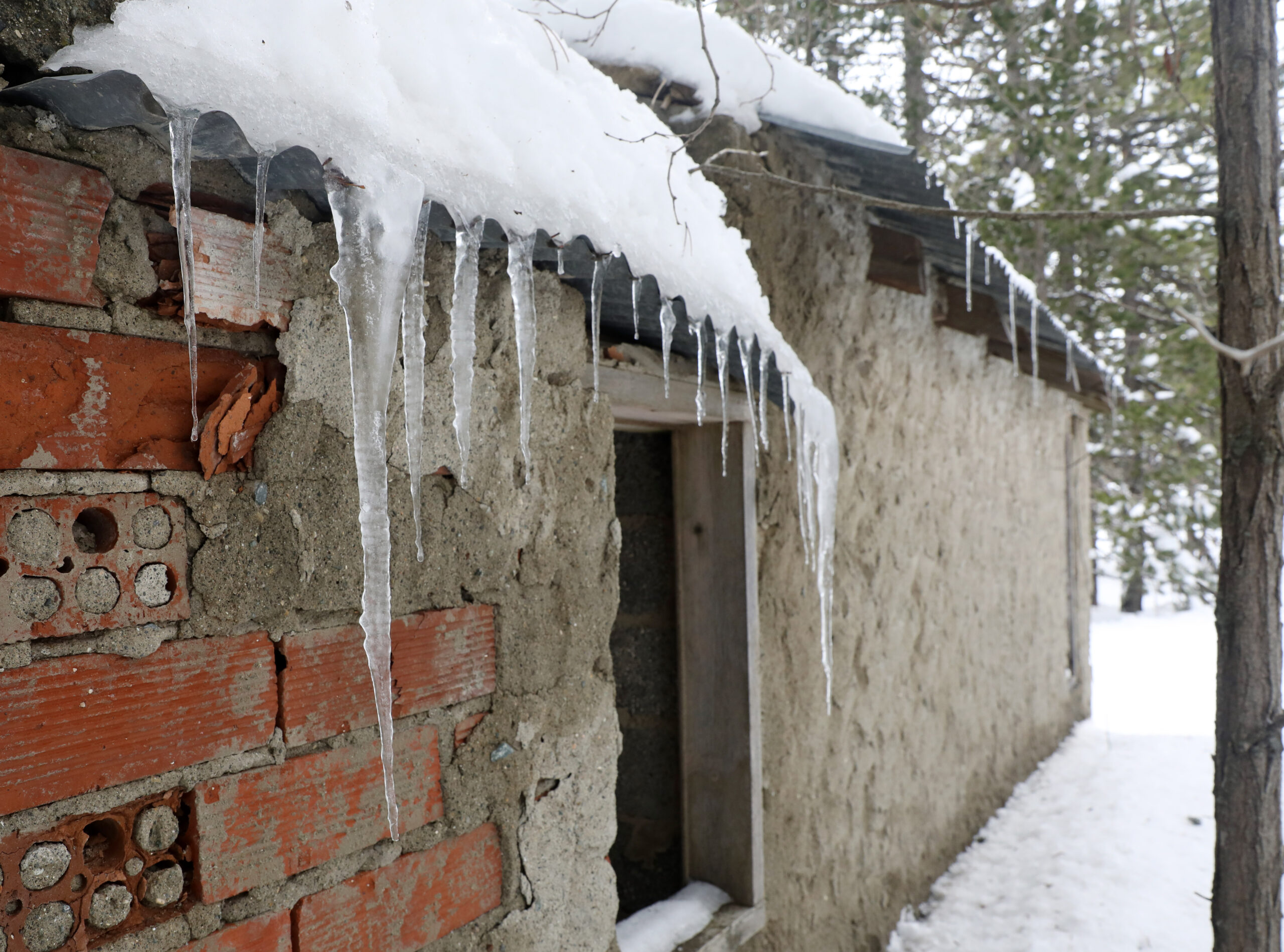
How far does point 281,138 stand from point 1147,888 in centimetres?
422

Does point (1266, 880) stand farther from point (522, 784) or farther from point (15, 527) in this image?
point (15, 527)

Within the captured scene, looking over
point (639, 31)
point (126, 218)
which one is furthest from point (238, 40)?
point (639, 31)

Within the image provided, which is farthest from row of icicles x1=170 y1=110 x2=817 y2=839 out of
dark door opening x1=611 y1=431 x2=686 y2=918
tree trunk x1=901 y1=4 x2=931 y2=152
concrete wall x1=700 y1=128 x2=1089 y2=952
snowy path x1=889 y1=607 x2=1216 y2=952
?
tree trunk x1=901 y1=4 x2=931 y2=152

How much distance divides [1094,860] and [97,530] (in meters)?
4.26

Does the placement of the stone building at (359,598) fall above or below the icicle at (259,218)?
below

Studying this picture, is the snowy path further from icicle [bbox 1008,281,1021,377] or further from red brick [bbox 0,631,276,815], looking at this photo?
red brick [bbox 0,631,276,815]

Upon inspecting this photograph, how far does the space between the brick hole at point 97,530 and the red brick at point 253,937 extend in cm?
50

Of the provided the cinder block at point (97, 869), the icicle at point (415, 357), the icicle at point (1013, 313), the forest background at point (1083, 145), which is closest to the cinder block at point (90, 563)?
the cinder block at point (97, 869)

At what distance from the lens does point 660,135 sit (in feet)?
5.58

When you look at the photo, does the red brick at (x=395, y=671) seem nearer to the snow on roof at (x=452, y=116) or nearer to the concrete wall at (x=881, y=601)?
the snow on roof at (x=452, y=116)

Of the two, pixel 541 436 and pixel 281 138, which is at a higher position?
pixel 281 138

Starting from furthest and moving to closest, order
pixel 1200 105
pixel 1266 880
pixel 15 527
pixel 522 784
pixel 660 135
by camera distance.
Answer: pixel 1200 105 < pixel 1266 880 < pixel 660 135 < pixel 522 784 < pixel 15 527

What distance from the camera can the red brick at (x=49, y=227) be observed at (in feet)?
2.93

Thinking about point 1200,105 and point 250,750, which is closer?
point 250,750
